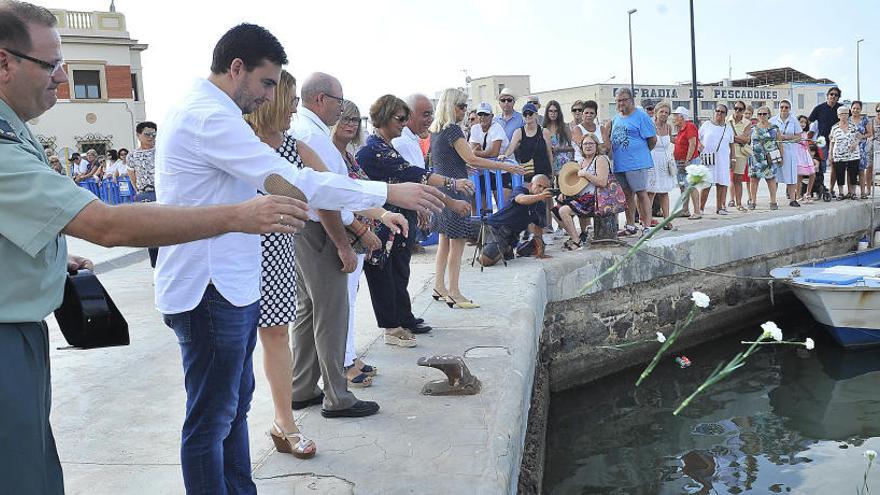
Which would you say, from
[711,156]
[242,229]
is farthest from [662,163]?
[242,229]

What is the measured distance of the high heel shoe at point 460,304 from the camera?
21.0 ft

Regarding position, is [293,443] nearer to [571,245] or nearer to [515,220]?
[515,220]

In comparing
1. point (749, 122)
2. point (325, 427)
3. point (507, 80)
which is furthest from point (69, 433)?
point (507, 80)

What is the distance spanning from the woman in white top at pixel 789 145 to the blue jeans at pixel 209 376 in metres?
12.3

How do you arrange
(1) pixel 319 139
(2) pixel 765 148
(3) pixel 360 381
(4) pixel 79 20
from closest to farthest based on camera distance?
1. (1) pixel 319 139
2. (3) pixel 360 381
3. (2) pixel 765 148
4. (4) pixel 79 20

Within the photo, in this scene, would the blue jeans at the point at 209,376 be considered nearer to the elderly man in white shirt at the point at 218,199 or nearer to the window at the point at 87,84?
the elderly man in white shirt at the point at 218,199

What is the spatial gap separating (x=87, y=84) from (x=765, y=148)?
33772mm

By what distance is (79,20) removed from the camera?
36.9m

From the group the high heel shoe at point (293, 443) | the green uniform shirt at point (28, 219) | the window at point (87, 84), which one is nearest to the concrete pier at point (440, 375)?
the high heel shoe at point (293, 443)

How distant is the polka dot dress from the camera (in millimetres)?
3416

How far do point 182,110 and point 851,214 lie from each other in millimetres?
13066

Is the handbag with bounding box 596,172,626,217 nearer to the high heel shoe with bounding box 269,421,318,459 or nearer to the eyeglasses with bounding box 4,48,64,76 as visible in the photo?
the high heel shoe with bounding box 269,421,318,459

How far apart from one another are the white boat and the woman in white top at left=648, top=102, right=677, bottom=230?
6.04 feet

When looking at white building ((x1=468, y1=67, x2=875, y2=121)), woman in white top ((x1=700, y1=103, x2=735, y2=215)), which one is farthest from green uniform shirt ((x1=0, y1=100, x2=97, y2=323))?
white building ((x1=468, y1=67, x2=875, y2=121))
